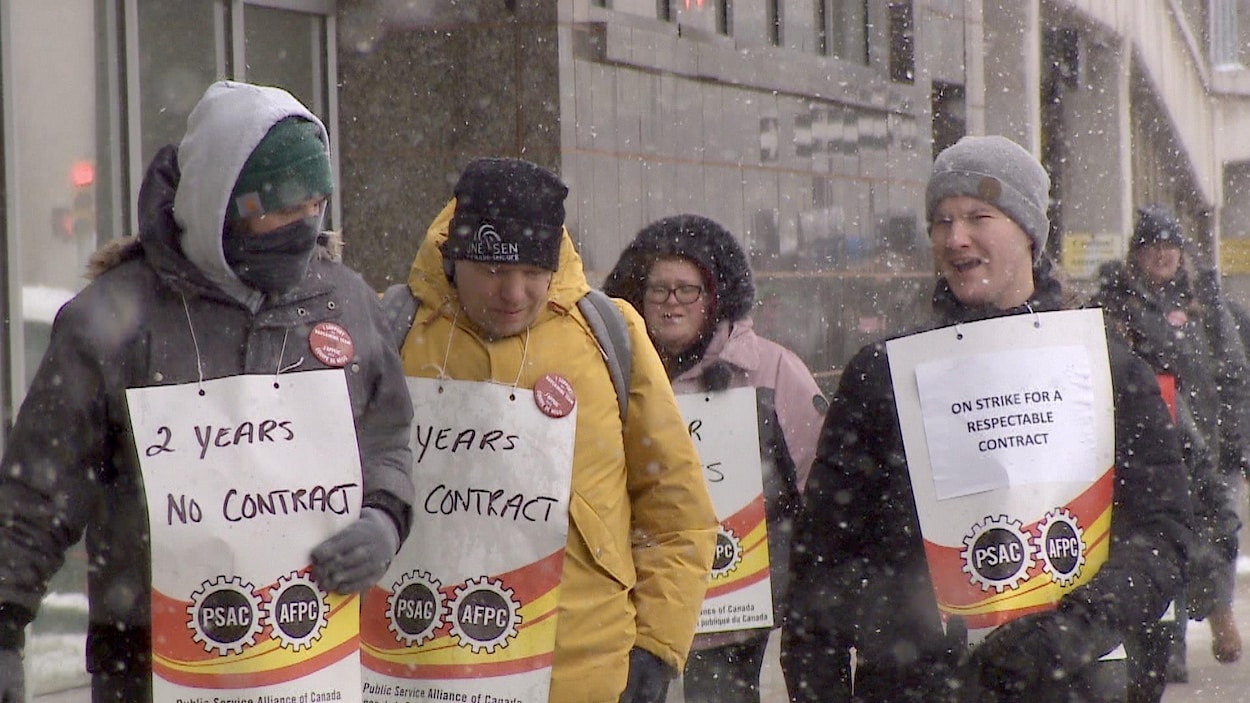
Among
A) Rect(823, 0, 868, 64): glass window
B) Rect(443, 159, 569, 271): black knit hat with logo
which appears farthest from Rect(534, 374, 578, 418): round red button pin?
Rect(823, 0, 868, 64): glass window

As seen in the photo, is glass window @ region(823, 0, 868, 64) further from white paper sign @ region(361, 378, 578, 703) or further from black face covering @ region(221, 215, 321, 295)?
black face covering @ region(221, 215, 321, 295)

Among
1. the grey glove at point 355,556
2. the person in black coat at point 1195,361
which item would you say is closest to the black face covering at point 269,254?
the grey glove at point 355,556

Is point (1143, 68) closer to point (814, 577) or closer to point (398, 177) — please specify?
point (398, 177)

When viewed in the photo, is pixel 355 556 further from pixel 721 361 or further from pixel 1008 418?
pixel 721 361

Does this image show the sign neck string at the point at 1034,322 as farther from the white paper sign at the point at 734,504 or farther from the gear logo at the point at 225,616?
the white paper sign at the point at 734,504

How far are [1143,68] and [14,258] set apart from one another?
20.7 metres

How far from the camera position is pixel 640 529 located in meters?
3.87

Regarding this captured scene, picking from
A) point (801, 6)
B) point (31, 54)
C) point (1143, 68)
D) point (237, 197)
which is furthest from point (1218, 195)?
point (237, 197)

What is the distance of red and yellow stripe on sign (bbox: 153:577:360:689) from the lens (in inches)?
115

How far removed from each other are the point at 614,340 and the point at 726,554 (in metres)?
1.75

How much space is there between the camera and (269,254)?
3.01 meters

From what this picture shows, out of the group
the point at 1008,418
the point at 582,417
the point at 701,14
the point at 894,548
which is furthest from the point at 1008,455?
the point at 701,14

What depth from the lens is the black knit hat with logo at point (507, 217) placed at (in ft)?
11.9

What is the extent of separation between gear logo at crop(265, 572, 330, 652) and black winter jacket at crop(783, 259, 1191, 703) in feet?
3.34
